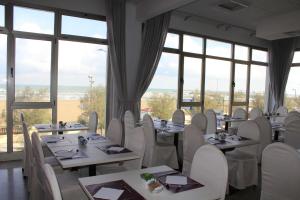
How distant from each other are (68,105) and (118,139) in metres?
2.16

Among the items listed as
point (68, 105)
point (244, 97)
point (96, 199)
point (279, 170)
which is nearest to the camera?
point (96, 199)

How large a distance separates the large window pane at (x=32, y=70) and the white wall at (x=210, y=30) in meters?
3.12

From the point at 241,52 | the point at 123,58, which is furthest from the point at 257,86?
the point at 123,58

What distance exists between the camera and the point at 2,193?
3316 millimetres

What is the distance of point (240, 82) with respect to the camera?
8.32 meters

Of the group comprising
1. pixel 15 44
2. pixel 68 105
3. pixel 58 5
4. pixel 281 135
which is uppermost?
pixel 58 5

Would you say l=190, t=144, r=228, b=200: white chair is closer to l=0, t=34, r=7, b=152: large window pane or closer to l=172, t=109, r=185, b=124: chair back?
l=172, t=109, r=185, b=124: chair back

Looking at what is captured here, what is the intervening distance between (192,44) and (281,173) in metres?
5.19

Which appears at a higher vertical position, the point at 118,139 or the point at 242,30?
the point at 242,30

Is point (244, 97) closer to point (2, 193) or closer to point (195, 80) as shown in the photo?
point (195, 80)

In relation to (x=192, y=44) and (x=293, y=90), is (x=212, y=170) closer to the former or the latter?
(x=192, y=44)

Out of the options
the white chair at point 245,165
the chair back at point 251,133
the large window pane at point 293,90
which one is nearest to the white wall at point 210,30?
the large window pane at point 293,90

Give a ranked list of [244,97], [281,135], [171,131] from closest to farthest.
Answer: [171,131]
[281,135]
[244,97]

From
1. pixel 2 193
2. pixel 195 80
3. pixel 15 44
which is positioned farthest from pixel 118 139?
pixel 195 80
